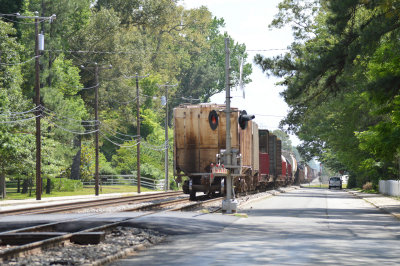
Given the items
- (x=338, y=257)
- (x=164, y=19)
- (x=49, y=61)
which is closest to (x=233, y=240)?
(x=338, y=257)

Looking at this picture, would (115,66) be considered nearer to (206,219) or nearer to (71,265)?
(206,219)

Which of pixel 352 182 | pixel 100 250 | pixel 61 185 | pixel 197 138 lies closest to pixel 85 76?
pixel 61 185

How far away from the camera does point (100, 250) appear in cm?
1325

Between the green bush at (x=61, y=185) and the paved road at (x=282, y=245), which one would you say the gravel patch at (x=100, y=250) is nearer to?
the paved road at (x=282, y=245)

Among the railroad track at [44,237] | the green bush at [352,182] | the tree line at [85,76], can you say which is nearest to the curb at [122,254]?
the railroad track at [44,237]

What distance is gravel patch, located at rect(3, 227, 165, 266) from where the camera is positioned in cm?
1155

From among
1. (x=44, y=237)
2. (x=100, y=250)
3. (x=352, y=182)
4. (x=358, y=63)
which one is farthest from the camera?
(x=352, y=182)

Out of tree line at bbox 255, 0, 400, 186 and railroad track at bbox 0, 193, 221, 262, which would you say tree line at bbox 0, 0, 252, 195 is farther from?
railroad track at bbox 0, 193, 221, 262

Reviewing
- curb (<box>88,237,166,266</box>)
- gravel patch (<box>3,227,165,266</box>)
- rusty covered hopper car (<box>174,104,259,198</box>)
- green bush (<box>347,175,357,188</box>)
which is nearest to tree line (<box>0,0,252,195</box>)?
rusty covered hopper car (<box>174,104,259,198</box>)

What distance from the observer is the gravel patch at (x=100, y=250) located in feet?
37.9

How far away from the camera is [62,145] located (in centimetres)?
5950

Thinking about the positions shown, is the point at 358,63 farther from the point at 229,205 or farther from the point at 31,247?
the point at 31,247

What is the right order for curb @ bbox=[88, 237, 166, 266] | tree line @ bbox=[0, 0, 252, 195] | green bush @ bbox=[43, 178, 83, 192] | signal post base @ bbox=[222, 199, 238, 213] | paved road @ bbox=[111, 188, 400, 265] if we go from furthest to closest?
green bush @ bbox=[43, 178, 83, 192]
tree line @ bbox=[0, 0, 252, 195]
signal post base @ bbox=[222, 199, 238, 213]
paved road @ bbox=[111, 188, 400, 265]
curb @ bbox=[88, 237, 166, 266]

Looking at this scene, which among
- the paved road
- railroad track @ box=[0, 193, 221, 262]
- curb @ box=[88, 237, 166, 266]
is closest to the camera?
curb @ box=[88, 237, 166, 266]
